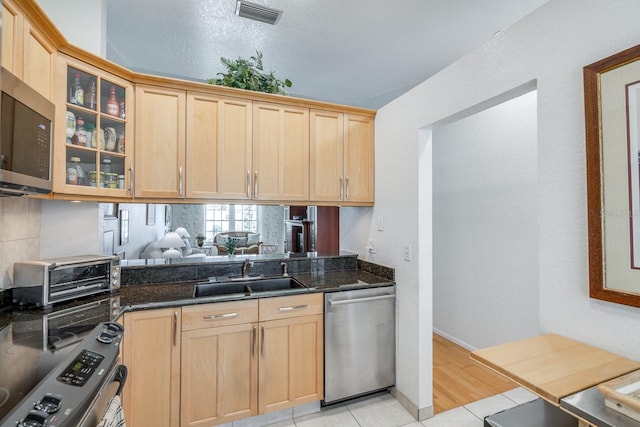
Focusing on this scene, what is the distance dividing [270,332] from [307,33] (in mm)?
2321

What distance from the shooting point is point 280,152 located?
2.46 meters

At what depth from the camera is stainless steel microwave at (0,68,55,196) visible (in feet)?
3.72

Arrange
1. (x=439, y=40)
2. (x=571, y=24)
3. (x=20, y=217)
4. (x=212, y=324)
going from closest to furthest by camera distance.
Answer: (x=571, y=24) → (x=20, y=217) → (x=212, y=324) → (x=439, y=40)

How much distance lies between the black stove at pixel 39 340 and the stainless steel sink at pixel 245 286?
59 centimetres

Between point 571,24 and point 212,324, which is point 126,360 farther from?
point 571,24

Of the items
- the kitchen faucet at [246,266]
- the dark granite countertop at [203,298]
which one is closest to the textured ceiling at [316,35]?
the kitchen faucet at [246,266]

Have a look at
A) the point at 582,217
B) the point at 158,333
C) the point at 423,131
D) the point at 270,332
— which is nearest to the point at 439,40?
the point at 423,131

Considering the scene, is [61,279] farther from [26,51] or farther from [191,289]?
[26,51]

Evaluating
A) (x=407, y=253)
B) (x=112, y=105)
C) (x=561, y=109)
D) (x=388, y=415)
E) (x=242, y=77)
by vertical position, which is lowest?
(x=388, y=415)

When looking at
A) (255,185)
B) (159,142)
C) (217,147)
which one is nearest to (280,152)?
(255,185)

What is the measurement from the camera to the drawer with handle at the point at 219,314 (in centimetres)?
186

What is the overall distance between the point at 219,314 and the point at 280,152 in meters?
1.28

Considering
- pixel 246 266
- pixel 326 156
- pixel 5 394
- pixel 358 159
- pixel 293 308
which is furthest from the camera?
pixel 358 159

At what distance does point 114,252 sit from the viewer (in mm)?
2754
